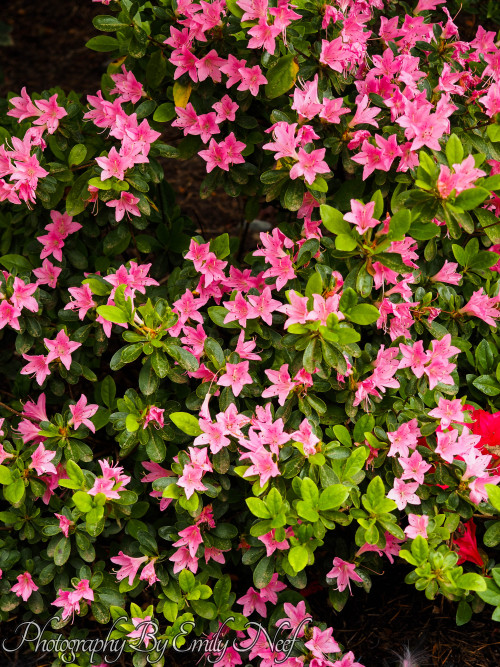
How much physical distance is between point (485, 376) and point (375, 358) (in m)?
0.40

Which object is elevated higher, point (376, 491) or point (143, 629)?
point (376, 491)

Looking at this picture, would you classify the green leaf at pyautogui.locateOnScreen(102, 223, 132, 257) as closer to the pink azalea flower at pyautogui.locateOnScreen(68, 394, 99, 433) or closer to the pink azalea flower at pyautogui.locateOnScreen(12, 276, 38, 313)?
the pink azalea flower at pyautogui.locateOnScreen(12, 276, 38, 313)

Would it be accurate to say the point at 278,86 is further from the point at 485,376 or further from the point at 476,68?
the point at 485,376

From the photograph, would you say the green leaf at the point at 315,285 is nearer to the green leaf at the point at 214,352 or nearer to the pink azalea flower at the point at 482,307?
the green leaf at the point at 214,352

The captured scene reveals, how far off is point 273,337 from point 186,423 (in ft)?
1.28

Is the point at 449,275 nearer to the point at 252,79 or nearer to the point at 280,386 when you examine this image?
the point at 280,386

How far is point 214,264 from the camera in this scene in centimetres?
216

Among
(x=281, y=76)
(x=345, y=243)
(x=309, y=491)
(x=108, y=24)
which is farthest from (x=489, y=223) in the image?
(x=108, y=24)

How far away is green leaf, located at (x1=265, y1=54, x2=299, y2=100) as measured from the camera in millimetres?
2002

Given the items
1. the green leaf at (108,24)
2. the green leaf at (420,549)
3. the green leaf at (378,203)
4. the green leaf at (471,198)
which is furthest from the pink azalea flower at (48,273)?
the green leaf at (420,549)

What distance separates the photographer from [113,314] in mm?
1885

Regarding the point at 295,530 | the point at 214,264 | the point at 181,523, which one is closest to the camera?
the point at 295,530

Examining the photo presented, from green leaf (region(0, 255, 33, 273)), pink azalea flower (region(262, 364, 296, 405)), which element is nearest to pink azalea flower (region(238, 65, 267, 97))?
pink azalea flower (region(262, 364, 296, 405))

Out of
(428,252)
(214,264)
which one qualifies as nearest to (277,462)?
(214,264)
